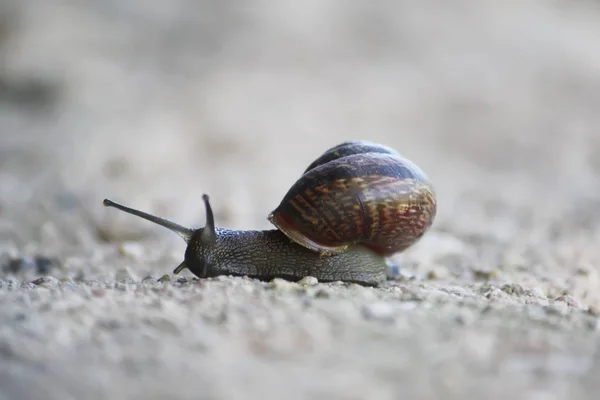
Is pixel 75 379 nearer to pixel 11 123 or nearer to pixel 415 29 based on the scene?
pixel 11 123

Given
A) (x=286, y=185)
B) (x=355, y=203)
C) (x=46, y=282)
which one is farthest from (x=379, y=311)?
(x=286, y=185)

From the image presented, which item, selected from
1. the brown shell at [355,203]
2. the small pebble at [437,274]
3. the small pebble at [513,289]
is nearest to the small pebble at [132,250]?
the brown shell at [355,203]

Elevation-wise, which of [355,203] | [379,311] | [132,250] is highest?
[355,203]

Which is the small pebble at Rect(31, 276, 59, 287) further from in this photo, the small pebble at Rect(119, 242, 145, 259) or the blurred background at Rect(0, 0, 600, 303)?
the blurred background at Rect(0, 0, 600, 303)

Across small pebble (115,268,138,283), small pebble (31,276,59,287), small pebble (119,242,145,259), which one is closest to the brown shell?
small pebble (115,268,138,283)

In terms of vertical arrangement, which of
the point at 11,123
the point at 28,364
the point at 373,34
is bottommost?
the point at 11,123

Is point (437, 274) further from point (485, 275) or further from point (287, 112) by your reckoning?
point (287, 112)

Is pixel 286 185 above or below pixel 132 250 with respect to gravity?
below

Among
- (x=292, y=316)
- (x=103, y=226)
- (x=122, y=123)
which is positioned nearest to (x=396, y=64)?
(x=122, y=123)
